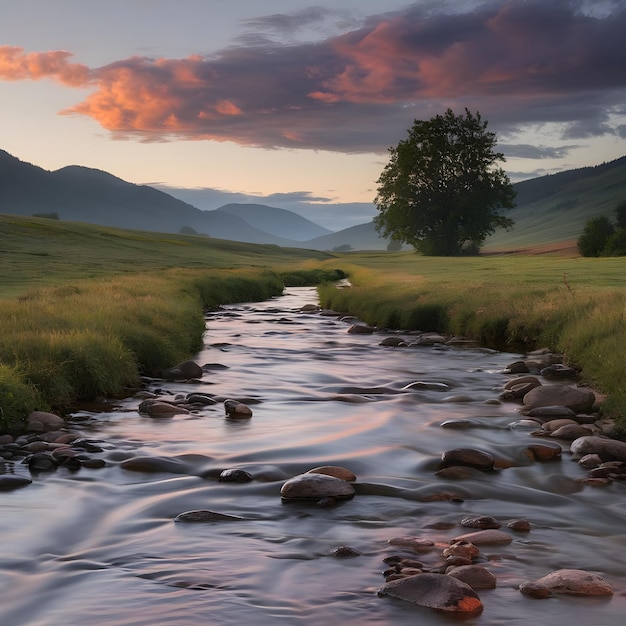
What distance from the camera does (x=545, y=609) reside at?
6023mm

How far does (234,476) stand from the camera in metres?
9.60

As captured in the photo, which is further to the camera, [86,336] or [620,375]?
[86,336]

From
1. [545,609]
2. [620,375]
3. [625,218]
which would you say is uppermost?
[625,218]

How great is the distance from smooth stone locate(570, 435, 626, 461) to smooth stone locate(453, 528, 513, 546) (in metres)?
3.24

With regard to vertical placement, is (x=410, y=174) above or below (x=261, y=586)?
above

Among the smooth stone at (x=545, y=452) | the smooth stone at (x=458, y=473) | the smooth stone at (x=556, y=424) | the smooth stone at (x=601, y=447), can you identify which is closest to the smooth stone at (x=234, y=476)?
the smooth stone at (x=458, y=473)

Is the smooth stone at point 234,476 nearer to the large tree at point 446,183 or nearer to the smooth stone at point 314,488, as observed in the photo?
the smooth stone at point 314,488

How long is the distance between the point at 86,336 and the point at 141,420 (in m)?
3.38

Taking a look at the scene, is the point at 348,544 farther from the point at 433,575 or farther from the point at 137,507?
the point at 137,507

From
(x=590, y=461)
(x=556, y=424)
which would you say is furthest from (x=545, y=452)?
(x=556, y=424)

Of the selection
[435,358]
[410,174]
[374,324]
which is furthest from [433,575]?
[410,174]

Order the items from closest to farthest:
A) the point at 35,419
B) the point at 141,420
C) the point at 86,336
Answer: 1. the point at 35,419
2. the point at 141,420
3. the point at 86,336

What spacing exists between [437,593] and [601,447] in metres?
4.97

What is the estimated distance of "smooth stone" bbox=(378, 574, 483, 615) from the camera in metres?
6.00
